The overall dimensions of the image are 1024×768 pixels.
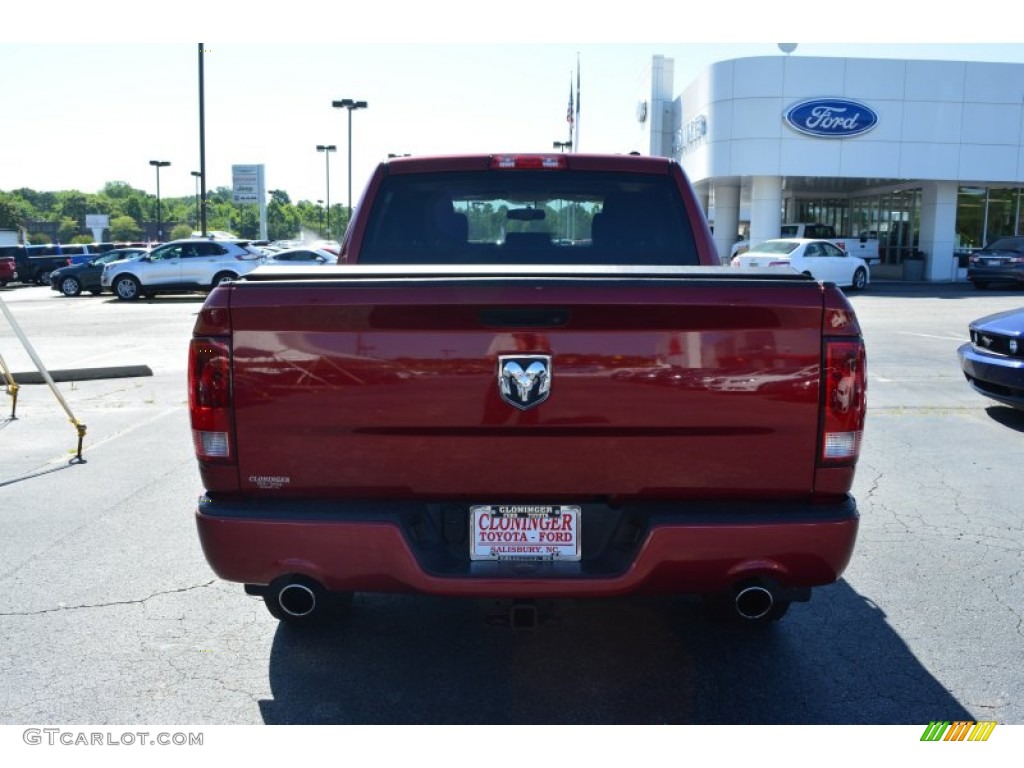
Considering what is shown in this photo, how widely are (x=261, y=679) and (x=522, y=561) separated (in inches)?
48.2

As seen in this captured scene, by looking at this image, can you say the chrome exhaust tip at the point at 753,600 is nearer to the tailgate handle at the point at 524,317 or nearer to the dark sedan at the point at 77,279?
the tailgate handle at the point at 524,317

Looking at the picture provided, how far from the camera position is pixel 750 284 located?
3.09m

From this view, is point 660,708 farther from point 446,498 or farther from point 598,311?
point 598,311

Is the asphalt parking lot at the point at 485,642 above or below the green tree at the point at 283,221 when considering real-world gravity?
below

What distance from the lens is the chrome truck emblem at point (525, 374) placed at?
306cm

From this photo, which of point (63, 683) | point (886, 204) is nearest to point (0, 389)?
point (63, 683)

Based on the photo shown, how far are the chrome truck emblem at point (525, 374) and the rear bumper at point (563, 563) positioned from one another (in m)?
0.48

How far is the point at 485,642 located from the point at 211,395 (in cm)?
164

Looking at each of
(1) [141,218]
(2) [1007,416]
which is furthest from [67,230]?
(2) [1007,416]

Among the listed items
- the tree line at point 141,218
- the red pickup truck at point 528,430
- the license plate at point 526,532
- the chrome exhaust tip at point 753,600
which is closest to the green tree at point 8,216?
the tree line at point 141,218

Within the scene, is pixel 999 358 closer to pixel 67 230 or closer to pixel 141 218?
pixel 67 230

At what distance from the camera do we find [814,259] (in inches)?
1038

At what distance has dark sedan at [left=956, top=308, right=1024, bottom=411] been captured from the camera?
27.4ft

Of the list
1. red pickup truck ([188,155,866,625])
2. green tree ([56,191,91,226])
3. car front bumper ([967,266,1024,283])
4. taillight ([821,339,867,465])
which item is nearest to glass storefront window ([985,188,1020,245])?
car front bumper ([967,266,1024,283])
